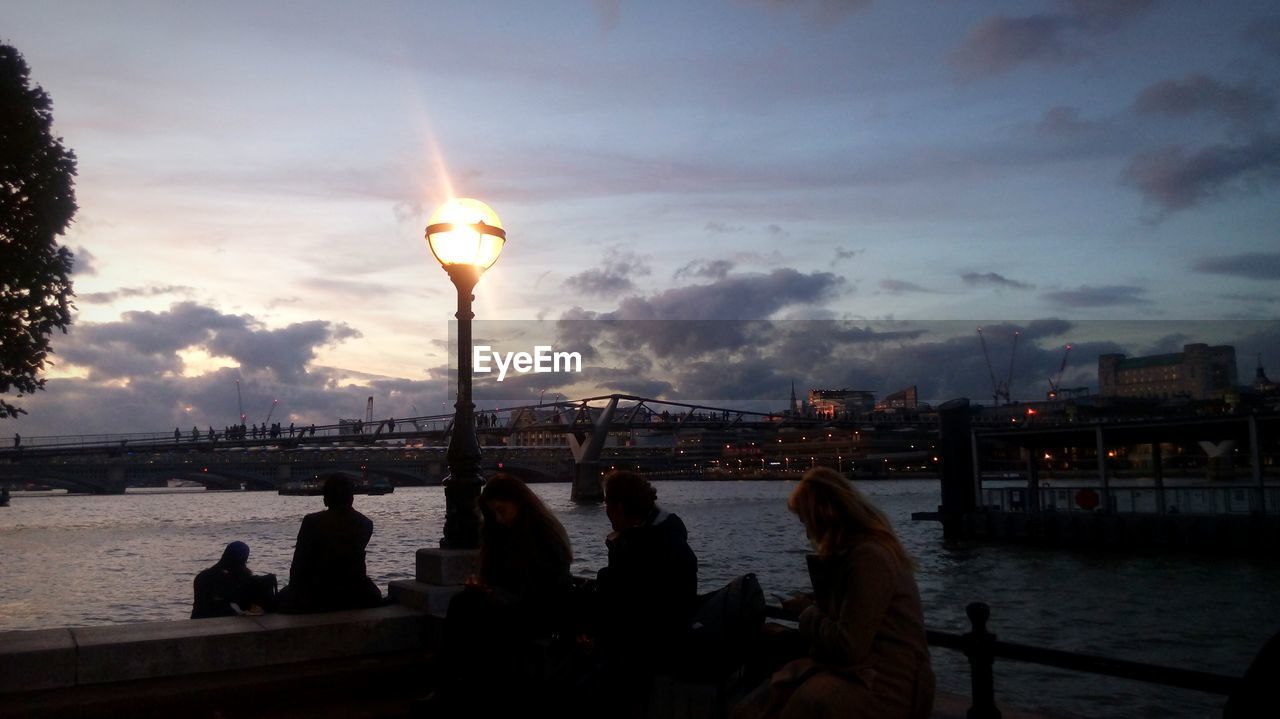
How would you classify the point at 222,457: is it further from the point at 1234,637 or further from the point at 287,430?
the point at 1234,637

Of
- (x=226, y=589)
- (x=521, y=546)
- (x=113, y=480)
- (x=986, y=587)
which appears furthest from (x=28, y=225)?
(x=113, y=480)

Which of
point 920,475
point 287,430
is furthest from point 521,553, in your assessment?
point 920,475

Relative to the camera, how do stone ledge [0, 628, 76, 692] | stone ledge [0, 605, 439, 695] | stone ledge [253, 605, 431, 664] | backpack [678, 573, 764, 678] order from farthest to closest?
stone ledge [253, 605, 431, 664] → stone ledge [0, 605, 439, 695] → stone ledge [0, 628, 76, 692] → backpack [678, 573, 764, 678]

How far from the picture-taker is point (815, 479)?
441cm

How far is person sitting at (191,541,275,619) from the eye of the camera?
8.50 meters

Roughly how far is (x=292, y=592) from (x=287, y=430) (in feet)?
361

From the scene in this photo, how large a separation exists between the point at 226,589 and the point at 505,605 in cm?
393

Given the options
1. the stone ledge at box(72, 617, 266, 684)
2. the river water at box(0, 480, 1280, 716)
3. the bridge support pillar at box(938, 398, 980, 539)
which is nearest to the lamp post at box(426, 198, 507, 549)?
the stone ledge at box(72, 617, 266, 684)

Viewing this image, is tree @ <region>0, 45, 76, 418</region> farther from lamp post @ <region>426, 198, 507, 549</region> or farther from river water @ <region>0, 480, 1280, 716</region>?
lamp post @ <region>426, 198, 507, 549</region>

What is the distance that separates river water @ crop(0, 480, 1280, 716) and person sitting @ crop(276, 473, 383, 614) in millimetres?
7606

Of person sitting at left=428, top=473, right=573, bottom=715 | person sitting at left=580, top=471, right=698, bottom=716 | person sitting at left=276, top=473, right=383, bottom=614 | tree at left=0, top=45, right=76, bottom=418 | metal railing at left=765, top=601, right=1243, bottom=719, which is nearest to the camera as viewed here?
metal railing at left=765, top=601, right=1243, bottom=719

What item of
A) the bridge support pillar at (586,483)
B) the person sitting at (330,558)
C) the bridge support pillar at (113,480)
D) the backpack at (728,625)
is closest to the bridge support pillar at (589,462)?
the bridge support pillar at (586,483)

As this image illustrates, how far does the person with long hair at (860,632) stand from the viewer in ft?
13.3

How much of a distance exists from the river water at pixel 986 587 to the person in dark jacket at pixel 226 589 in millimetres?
8265
